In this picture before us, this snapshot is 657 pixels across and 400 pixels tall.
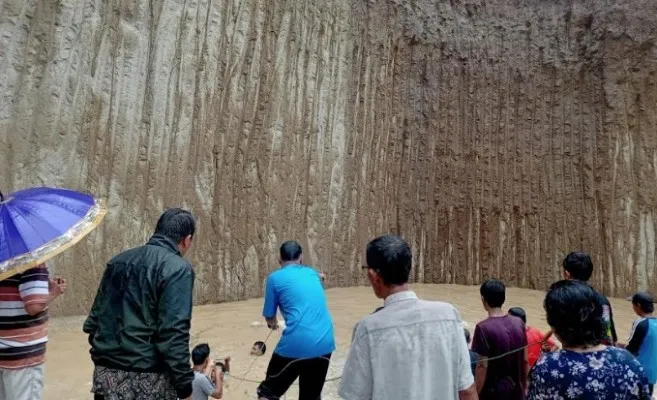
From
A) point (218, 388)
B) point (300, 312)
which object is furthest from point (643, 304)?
point (218, 388)

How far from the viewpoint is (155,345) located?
2.49 metres

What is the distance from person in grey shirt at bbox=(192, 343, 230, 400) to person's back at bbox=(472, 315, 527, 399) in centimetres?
171

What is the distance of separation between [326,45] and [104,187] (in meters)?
5.86

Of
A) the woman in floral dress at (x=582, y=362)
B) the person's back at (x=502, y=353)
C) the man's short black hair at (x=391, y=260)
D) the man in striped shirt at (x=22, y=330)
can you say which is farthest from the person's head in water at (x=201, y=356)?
the woman in floral dress at (x=582, y=362)

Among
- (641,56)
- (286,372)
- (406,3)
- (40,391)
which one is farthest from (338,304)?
(641,56)

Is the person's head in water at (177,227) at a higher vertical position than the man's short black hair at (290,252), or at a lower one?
higher

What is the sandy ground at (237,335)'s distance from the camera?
500cm

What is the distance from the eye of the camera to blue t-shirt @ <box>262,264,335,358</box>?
3.65m

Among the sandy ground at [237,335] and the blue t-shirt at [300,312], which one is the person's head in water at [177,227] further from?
the sandy ground at [237,335]

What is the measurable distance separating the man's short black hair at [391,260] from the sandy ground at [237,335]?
3.23m

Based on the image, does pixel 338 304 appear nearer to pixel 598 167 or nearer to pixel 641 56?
pixel 598 167

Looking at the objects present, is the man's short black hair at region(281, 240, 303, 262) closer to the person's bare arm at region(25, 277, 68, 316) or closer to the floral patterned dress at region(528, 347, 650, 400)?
the person's bare arm at region(25, 277, 68, 316)

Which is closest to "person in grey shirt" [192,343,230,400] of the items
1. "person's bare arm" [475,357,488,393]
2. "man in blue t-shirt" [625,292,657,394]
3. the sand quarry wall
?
"person's bare arm" [475,357,488,393]

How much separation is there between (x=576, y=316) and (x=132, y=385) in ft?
6.38
